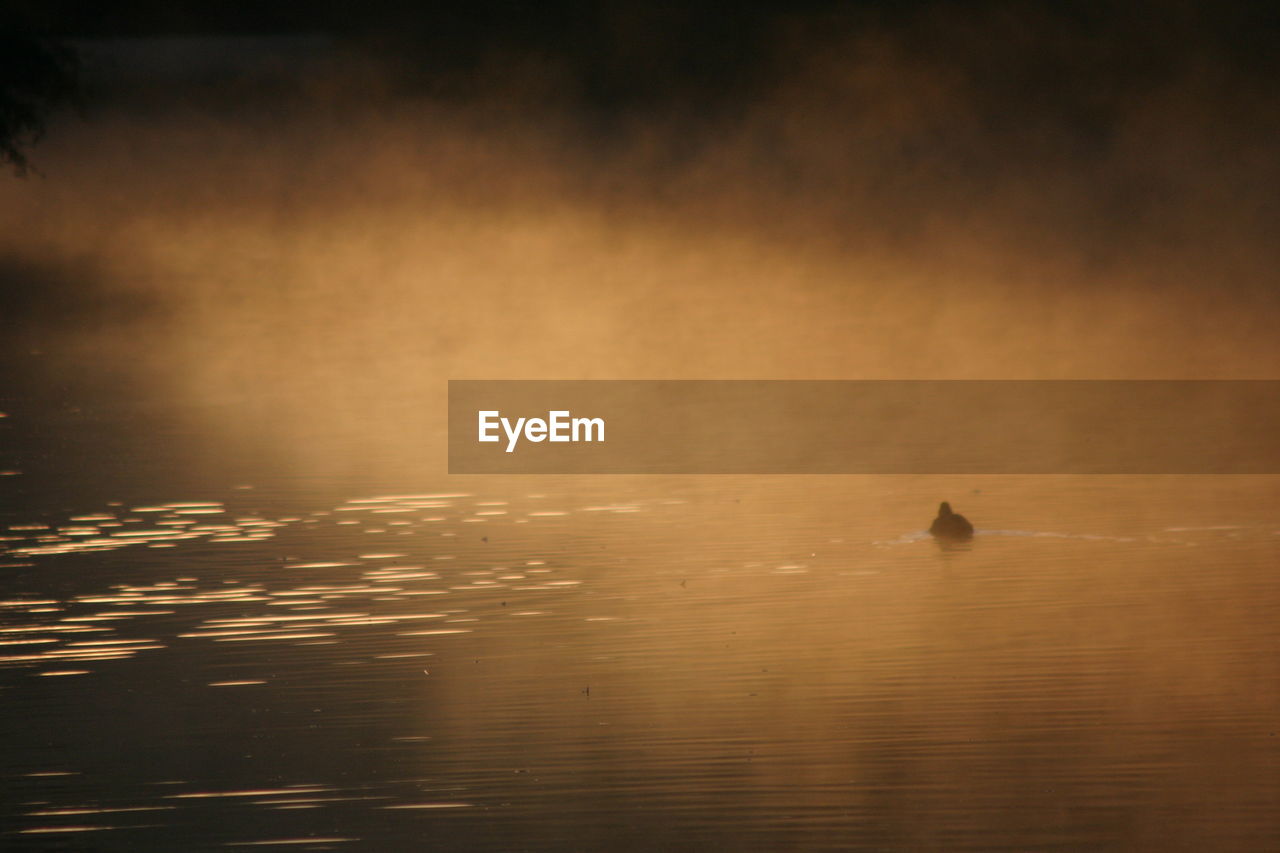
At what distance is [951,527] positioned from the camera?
9070mm

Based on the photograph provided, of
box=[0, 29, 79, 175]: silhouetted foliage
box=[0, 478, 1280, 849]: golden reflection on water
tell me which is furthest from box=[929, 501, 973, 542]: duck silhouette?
box=[0, 29, 79, 175]: silhouetted foliage

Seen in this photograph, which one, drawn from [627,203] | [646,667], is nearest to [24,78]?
[627,203]

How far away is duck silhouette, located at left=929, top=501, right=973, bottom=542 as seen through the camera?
29.8ft

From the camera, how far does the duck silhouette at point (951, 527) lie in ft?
29.8

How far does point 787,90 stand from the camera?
3447cm

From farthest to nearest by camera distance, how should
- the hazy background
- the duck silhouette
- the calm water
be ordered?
the hazy background < the duck silhouette < the calm water

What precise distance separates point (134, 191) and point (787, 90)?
37.0 feet

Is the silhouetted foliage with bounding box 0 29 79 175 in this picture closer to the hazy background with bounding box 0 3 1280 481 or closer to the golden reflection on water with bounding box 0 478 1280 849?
the hazy background with bounding box 0 3 1280 481

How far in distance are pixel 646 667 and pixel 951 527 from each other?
2.54m

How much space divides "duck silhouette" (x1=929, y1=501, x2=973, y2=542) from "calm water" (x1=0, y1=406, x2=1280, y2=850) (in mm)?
99

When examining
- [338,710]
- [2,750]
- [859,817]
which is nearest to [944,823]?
[859,817]

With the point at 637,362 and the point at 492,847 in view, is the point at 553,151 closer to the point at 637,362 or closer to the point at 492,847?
the point at 637,362

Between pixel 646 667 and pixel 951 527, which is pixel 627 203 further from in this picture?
pixel 646 667

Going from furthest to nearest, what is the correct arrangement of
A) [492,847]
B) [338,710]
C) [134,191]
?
[134,191]
[338,710]
[492,847]
